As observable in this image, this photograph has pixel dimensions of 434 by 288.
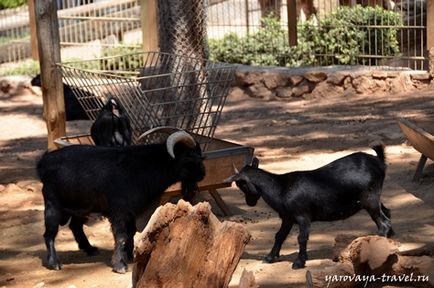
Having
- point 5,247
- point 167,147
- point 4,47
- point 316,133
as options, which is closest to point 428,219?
point 167,147

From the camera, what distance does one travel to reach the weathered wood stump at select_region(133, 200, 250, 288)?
5.50 meters

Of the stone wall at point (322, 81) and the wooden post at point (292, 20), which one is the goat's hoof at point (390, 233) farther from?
the wooden post at point (292, 20)

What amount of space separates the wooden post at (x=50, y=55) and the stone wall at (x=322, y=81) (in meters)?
6.52

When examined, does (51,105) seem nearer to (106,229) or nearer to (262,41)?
(106,229)

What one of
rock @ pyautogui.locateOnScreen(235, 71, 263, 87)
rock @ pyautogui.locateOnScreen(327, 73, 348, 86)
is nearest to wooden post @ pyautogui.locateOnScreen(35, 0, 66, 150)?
rock @ pyautogui.locateOnScreen(327, 73, 348, 86)

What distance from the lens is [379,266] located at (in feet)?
20.3

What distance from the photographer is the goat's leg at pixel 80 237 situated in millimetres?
8148

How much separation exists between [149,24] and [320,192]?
8.96 m

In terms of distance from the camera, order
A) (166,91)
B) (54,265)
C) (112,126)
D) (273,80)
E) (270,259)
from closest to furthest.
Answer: (270,259), (54,265), (112,126), (166,91), (273,80)

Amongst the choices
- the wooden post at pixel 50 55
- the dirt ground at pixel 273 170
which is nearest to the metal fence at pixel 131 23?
the dirt ground at pixel 273 170

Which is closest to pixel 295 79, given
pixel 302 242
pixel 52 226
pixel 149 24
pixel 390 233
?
pixel 149 24

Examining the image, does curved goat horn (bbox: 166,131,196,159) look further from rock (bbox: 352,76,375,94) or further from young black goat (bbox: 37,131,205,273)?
rock (bbox: 352,76,375,94)

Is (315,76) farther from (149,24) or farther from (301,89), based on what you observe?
(149,24)

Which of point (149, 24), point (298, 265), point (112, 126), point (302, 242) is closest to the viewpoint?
point (298, 265)
